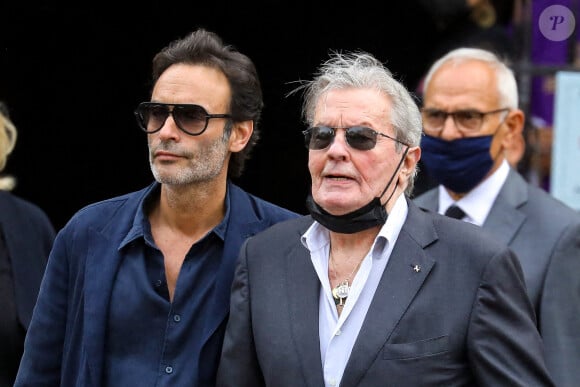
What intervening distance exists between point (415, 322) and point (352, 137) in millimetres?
613

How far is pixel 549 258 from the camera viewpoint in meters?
4.11

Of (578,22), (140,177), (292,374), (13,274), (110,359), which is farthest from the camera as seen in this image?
(140,177)

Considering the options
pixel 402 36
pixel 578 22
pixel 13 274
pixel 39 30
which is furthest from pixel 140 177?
pixel 578 22

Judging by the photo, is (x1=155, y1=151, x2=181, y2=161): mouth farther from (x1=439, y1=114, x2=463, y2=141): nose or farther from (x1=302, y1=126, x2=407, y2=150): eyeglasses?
(x1=439, y1=114, x2=463, y2=141): nose

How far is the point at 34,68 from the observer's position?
22.7 feet

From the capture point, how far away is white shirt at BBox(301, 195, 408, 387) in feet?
10.6

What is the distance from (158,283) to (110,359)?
298 mm

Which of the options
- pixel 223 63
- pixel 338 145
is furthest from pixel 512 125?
pixel 338 145

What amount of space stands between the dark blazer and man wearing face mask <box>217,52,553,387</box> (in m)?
1.64

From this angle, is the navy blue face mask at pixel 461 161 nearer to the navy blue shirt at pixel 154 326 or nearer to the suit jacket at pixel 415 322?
the suit jacket at pixel 415 322

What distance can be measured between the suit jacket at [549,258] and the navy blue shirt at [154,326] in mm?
1088

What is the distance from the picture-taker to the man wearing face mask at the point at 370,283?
123 inches

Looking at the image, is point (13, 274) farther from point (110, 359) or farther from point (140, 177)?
point (140, 177)

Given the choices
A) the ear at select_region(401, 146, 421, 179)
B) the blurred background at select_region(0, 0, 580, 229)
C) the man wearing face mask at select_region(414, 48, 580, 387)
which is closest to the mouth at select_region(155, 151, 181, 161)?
the ear at select_region(401, 146, 421, 179)
